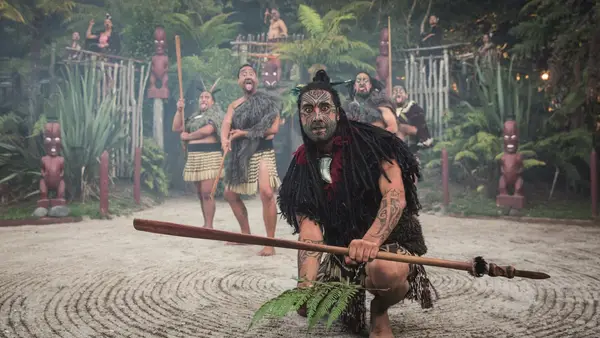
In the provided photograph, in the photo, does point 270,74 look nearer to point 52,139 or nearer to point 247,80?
point 52,139

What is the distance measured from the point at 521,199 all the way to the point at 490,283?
4544 millimetres

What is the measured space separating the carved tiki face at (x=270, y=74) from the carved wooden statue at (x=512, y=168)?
4586mm

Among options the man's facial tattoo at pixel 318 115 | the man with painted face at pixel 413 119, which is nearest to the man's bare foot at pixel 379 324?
the man's facial tattoo at pixel 318 115

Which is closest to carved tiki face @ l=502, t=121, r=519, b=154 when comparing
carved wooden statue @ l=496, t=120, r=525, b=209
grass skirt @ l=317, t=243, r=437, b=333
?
carved wooden statue @ l=496, t=120, r=525, b=209

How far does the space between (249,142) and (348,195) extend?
2786mm

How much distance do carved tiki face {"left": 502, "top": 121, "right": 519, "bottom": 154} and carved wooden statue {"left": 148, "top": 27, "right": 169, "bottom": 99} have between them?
22.8 ft

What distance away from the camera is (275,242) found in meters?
2.07

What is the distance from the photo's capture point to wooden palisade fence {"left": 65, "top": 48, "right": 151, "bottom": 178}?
1079cm

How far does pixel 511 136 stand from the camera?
25.6ft

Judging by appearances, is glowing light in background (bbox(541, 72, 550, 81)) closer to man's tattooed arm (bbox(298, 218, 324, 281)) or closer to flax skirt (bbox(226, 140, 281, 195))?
flax skirt (bbox(226, 140, 281, 195))

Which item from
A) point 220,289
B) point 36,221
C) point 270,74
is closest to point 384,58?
point 270,74

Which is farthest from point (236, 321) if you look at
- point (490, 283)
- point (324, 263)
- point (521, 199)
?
point (521, 199)

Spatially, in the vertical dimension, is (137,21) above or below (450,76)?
above

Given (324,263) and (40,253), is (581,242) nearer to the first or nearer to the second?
(324,263)
